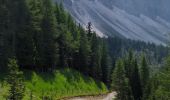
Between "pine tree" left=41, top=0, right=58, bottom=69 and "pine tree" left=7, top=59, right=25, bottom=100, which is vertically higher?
"pine tree" left=41, top=0, right=58, bottom=69

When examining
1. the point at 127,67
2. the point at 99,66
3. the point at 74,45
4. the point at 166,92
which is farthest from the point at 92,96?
the point at 166,92

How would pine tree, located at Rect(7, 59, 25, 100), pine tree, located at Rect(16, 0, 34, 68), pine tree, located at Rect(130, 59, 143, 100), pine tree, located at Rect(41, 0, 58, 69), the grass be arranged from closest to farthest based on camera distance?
pine tree, located at Rect(7, 59, 25, 100) → the grass → pine tree, located at Rect(16, 0, 34, 68) → pine tree, located at Rect(130, 59, 143, 100) → pine tree, located at Rect(41, 0, 58, 69)

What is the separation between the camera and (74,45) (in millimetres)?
108000

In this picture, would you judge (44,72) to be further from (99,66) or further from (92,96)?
(99,66)

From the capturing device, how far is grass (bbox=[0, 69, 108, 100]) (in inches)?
2763

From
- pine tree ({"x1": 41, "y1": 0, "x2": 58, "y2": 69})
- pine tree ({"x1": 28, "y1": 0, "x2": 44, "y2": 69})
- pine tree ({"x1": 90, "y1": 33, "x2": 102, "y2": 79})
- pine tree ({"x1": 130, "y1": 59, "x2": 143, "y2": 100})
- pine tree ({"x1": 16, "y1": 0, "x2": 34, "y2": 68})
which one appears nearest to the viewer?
pine tree ({"x1": 16, "y1": 0, "x2": 34, "y2": 68})

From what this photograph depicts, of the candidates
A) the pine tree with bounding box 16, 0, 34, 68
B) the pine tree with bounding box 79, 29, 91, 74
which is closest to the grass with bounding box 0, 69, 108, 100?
the pine tree with bounding box 16, 0, 34, 68

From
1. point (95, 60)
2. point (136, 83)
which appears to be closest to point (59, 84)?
point (136, 83)

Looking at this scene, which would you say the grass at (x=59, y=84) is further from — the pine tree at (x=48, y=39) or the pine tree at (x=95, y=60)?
the pine tree at (x=95, y=60)

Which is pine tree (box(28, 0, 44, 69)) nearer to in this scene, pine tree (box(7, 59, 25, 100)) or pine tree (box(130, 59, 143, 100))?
pine tree (box(130, 59, 143, 100))

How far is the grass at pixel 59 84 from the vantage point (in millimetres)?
70188

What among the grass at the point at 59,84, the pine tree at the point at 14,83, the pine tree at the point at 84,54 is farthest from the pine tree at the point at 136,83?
Result: the pine tree at the point at 14,83

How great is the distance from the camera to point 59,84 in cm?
8362

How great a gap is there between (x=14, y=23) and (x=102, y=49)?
167 feet
